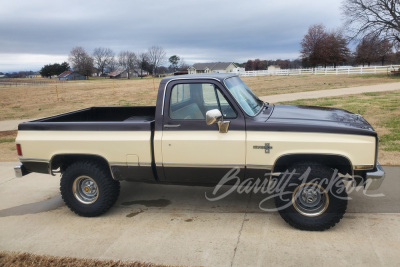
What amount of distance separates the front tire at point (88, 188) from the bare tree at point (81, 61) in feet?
372

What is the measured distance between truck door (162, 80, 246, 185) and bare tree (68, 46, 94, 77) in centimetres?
11394

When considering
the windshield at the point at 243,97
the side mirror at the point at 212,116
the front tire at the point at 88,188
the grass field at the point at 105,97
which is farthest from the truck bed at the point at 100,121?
the grass field at the point at 105,97

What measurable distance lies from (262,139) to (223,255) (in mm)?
1362

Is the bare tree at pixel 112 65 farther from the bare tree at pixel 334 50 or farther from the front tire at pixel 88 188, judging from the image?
the front tire at pixel 88 188

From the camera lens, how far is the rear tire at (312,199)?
407 cm

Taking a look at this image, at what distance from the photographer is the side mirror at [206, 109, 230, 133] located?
397 centimetres

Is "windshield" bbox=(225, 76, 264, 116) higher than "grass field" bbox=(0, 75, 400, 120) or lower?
higher

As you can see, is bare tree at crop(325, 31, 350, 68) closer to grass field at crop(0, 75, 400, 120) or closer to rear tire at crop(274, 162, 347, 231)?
grass field at crop(0, 75, 400, 120)

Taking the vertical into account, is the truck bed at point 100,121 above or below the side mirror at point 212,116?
below

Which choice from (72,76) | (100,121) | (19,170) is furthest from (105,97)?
(72,76)

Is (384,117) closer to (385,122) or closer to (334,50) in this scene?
(385,122)

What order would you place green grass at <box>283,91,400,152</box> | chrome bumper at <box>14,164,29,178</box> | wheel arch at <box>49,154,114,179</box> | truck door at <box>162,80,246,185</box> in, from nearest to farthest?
truck door at <box>162,80,246,185</box> < wheel arch at <box>49,154,114,179</box> < chrome bumper at <box>14,164,29,178</box> < green grass at <box>283,91,400,152</box>

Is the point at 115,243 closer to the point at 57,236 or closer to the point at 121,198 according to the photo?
the point at 57,236

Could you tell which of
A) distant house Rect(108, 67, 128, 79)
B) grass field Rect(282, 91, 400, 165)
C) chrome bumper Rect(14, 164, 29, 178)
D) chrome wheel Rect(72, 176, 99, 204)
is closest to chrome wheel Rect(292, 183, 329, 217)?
chrome wheel Rect(72, 176, 99, 204)
